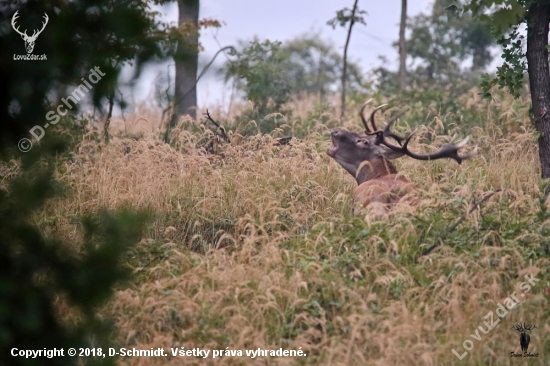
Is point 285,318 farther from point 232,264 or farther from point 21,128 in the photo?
point 21,128

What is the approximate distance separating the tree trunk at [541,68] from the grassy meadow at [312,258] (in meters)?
0.34

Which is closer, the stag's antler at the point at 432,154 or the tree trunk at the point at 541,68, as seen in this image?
the stag's antler at the point at 432,154

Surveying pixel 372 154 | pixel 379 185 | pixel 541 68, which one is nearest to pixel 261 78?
pixel 372 154

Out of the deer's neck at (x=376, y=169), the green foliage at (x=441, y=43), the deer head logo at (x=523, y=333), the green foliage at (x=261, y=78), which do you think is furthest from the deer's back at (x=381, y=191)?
the green foliage at (x=441, y=43)

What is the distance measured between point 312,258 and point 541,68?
3881mm

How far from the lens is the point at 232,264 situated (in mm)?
7199

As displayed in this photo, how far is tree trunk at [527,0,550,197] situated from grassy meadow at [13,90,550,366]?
1.10ft

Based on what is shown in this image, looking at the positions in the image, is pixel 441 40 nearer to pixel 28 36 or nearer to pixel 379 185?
pixel 379 185

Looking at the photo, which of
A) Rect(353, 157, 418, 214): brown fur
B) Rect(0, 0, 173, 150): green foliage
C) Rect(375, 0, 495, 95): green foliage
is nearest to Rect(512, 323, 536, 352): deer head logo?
Rect(353, 157, 418, 214): brown fur

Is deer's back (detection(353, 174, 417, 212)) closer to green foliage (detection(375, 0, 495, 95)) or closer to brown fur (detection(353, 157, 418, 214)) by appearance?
brown fur (detection(353, 157, 418, 214))

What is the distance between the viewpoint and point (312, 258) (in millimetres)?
7211

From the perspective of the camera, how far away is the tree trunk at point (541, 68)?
30.5 ft

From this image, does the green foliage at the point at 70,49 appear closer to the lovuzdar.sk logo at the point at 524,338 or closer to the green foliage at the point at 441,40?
the lovuzdar.sk logo at the point at 524,338

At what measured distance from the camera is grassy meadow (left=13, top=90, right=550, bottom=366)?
6109mm
